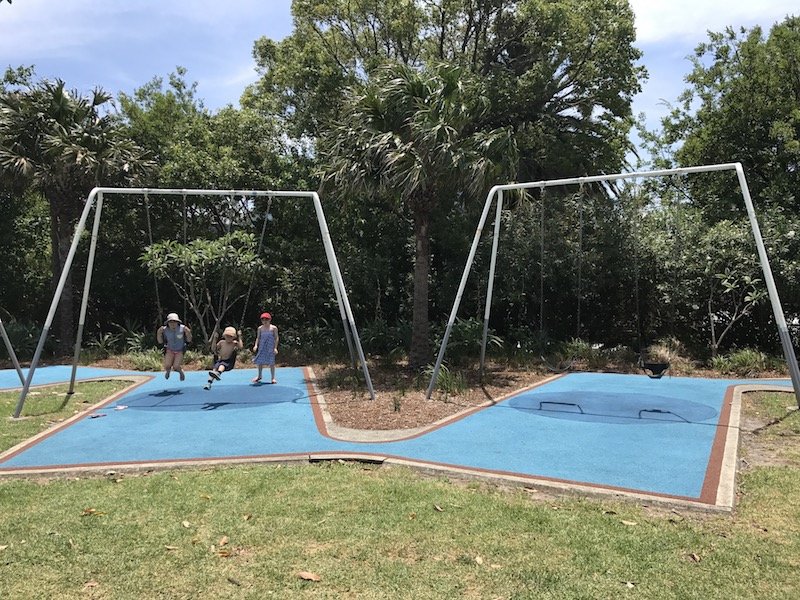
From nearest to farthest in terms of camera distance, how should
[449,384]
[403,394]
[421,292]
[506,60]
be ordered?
[403,394] → [449,384] → [421,292] → [506,60]

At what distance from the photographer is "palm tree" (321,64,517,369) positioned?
1181cm

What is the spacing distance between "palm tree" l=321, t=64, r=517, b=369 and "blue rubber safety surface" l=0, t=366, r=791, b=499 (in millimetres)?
4153

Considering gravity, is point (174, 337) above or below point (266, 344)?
above

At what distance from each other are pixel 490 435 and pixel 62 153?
13.9 m

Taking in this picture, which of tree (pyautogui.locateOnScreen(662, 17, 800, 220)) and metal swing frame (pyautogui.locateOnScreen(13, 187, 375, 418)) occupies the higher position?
tree (pyautogui.locateOnScreen(662, 17, 800, 220))

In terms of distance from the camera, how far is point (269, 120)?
1922cm

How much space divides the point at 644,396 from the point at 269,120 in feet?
46.1

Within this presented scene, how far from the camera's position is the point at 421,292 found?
12.9 m

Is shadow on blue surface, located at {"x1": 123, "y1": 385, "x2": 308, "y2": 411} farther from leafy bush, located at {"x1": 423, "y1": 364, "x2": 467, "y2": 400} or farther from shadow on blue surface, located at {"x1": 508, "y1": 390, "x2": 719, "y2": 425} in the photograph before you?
shadow on blue surface, located at {"x1": 508, "y1": 390, "x2": 719, "y2": 425}

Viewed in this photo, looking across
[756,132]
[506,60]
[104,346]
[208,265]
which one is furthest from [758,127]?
[104,346]

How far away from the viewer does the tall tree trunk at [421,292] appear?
12.9 meters

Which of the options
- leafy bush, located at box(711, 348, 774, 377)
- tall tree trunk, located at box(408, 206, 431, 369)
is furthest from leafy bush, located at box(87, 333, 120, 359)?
leafy bush, located at box(711, 348, 774, 377)

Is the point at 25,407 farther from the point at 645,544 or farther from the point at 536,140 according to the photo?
the point at 536,140

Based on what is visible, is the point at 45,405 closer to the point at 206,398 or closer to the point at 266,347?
the point at 206,398
